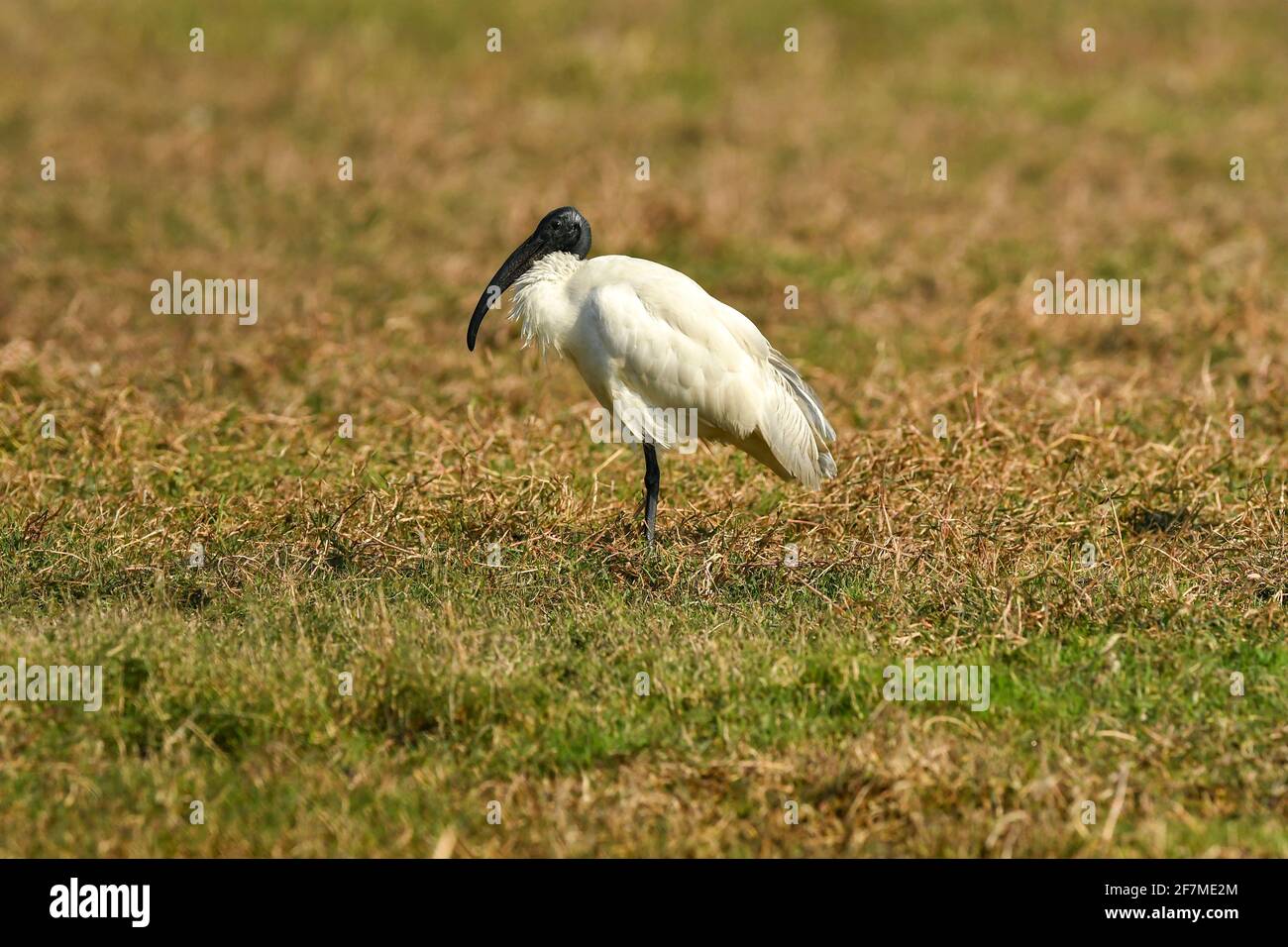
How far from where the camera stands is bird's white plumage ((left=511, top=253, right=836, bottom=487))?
707 centimetres

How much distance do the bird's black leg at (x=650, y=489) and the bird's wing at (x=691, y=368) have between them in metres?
0.09

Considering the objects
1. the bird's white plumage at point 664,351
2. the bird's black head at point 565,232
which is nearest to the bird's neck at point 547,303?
the bird's white plumage at point 664,351

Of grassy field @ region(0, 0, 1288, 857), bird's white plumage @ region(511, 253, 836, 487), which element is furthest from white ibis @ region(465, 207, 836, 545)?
grassy field @ region(0, 0, 1288, 857)

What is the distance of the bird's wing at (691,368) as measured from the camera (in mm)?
7059

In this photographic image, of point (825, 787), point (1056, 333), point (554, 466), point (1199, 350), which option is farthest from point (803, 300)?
point (825, 787)

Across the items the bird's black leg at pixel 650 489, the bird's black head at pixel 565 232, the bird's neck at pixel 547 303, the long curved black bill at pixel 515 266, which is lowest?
the bird's black leg at pixel 650 489

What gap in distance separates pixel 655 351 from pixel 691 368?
16cm

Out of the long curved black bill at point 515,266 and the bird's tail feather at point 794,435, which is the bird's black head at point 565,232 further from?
the bird's tail feather at point 794,435

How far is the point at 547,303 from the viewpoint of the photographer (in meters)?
7.17

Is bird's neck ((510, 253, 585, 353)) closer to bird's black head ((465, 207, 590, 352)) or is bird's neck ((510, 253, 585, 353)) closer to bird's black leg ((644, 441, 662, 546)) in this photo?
bird's black head ((465, 207, 590, 352))

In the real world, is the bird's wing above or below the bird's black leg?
above

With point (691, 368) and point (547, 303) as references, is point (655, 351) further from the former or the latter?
point (547, 303)

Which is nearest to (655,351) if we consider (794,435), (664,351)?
(664,351)
